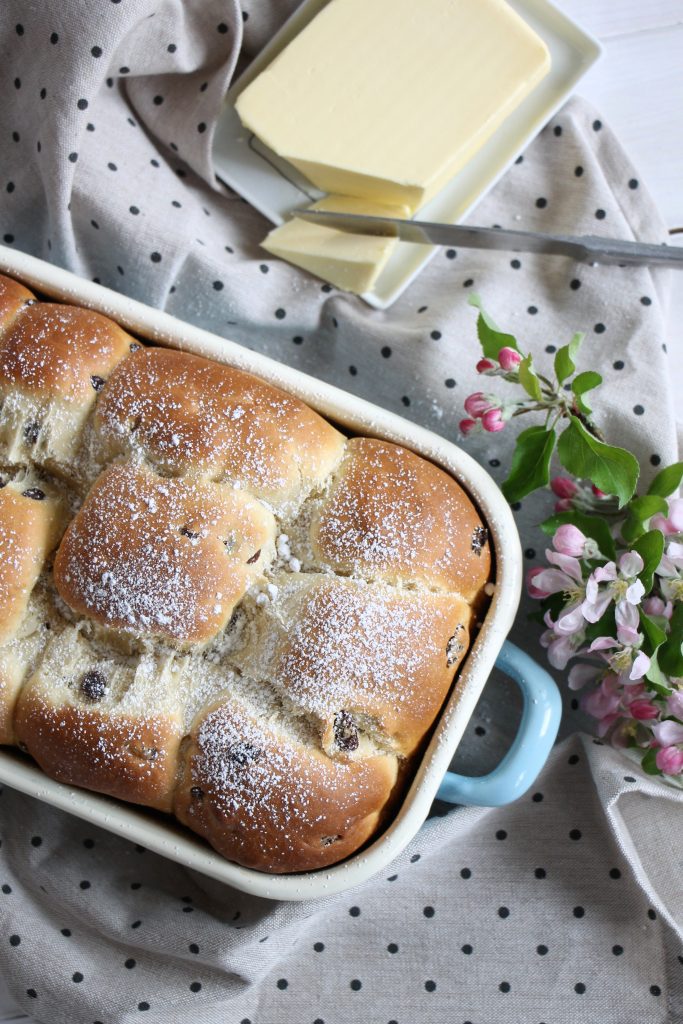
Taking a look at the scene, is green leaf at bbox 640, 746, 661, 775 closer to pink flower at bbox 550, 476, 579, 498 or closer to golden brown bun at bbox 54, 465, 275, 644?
pink flower at bbox 550, 476, 579, 498

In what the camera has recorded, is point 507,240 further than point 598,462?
Yes

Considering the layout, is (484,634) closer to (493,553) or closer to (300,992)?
(493,553)

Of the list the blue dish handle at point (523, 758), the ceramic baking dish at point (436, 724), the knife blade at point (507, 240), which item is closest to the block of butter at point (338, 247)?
the knife blade at point (507, 240)

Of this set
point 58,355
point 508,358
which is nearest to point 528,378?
point 508,358

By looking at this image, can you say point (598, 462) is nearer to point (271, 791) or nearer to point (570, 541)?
point (570, 541)

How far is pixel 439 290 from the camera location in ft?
4.25

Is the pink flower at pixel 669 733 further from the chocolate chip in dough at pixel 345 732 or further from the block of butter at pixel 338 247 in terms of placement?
the block of butter at pixel 338 247

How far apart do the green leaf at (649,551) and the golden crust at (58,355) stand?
66cm

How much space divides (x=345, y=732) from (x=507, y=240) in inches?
27.9

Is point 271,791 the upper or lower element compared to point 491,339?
lower

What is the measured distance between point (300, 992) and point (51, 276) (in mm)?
1023

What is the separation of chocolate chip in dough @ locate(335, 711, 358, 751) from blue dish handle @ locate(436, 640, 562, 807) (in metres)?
0.16

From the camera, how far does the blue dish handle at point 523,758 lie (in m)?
1.03

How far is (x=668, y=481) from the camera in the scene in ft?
3.43
